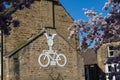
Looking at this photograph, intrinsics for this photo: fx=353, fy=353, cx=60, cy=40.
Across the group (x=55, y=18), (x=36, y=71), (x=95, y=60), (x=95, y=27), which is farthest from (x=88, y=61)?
(x=95, y=27)

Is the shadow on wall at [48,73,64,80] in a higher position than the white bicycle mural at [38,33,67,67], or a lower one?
lower

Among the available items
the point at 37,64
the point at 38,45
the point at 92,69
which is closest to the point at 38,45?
the point at 38,45

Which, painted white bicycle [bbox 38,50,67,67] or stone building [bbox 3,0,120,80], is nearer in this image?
stone building [bbox 3,0,120,80]

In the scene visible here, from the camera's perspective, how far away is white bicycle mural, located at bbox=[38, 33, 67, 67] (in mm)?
36500

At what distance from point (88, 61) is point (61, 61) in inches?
634

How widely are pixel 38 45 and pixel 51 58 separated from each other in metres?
2.24

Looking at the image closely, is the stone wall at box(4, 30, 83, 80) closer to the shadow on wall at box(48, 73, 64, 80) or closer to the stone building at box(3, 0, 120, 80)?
the stone building at box(3, 0, 120, 80)

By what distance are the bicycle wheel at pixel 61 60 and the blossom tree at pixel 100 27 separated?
73.0ft

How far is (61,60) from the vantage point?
3834cm

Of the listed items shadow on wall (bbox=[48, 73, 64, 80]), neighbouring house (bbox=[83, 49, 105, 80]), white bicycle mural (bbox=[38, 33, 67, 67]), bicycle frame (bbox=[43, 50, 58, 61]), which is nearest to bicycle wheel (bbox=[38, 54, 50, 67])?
white bicycle mural (bbox=[38, 33, 67, 67])

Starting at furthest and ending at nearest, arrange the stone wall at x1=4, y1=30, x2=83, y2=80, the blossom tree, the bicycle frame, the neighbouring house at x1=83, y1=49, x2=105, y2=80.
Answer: the neighbouring house at x1=83, y1=49, x2=105, y2=80, the bicycle frame, the stone wall at x1=4, y1=30, x2=83, y2=80, the blossom tree

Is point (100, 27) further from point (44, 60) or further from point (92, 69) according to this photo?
point (92, 69)

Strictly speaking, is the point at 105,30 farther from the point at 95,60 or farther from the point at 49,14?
the point at 95,60

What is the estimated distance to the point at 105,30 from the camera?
14867mm
